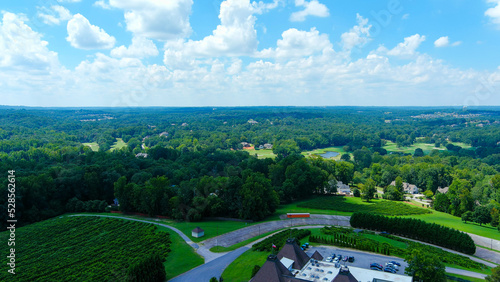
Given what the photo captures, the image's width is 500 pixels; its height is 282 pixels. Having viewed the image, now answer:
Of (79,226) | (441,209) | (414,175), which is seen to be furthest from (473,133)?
(79,226)

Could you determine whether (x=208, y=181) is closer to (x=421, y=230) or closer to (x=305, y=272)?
(x=305, y=272)

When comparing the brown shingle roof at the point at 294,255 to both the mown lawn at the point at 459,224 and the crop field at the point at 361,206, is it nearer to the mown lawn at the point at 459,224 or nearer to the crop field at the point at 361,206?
the crop field at the point at 361,206

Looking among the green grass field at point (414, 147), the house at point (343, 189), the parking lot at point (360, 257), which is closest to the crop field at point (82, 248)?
the parking lot at point (360, 257)

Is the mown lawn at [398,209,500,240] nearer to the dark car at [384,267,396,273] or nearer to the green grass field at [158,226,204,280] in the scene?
the dark car at [384,267,396,273]

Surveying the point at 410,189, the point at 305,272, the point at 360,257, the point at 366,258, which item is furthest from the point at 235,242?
the point at 410,189

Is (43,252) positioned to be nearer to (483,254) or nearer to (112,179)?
(112,179)

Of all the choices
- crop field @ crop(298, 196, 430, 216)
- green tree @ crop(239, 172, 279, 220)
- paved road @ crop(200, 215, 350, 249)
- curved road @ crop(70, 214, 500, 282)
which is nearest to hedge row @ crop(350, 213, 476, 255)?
curved road @ crop(70, 214, 500, 282)
